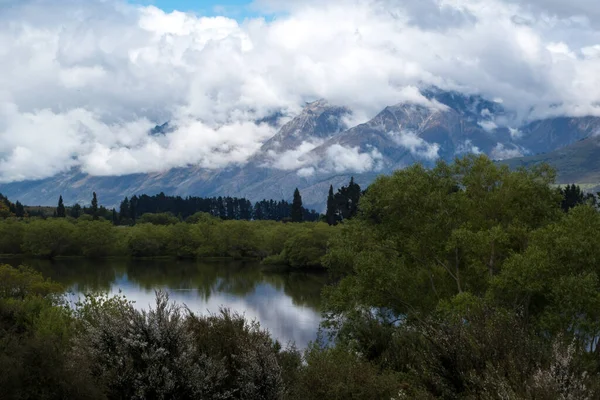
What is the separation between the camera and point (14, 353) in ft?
54.2

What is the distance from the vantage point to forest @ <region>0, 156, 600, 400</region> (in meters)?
15.6

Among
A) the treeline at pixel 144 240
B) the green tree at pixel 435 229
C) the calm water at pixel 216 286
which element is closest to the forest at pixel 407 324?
the green tree at pixel 435 229

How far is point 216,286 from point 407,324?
59.7 metres

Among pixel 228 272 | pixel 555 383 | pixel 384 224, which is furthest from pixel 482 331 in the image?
pixel 228 272

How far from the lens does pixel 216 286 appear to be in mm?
86500

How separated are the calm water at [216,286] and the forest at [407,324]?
18600mm

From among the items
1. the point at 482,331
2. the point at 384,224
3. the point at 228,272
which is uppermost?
the point at 384,224

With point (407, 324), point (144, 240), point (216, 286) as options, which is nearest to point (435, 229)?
point (407, 324)

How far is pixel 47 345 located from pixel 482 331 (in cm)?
1155

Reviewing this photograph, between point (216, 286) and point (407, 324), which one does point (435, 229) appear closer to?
point (407, 324)

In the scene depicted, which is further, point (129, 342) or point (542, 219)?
point (542, 219)

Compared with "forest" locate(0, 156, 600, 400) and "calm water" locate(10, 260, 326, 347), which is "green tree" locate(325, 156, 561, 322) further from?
"calm water" locate(10, 260, 326, 347)

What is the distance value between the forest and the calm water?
1860 centimetres

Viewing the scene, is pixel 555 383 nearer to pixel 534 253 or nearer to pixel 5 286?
pixel 534 253
